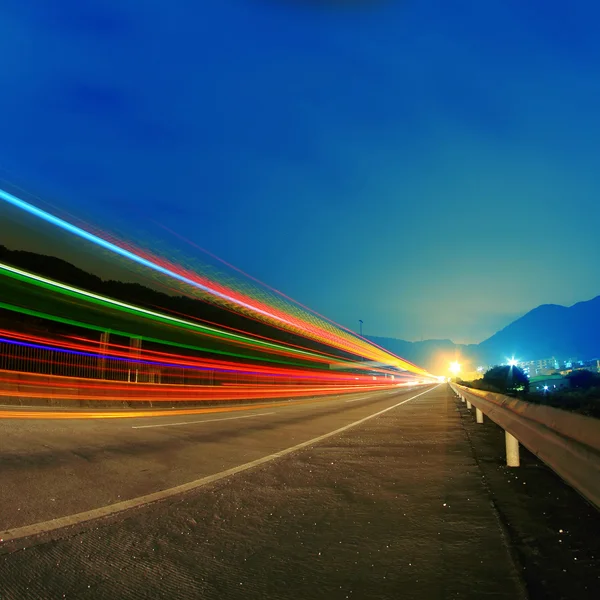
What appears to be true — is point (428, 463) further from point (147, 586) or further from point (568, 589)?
point (147, 586)

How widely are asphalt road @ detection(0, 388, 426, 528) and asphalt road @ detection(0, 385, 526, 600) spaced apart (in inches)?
2.0

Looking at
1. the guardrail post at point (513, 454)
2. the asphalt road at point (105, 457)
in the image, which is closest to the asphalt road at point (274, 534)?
the asphalt road at point (105, 457)

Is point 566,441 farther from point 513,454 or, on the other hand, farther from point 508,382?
point 508,382

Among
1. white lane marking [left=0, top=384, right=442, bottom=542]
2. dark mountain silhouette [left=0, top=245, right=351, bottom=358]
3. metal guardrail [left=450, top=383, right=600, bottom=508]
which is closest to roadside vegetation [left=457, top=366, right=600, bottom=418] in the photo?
metal guardrail [left=450, top=383, right=600, bottom=508]

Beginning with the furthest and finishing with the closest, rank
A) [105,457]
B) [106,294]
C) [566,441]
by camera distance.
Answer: [106,294]
[105,457]
[566,441]

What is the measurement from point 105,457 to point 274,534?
5170mm

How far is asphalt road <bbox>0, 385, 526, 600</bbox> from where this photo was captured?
11.3ft

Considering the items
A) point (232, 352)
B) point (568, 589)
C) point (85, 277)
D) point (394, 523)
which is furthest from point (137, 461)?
point (85, 277)

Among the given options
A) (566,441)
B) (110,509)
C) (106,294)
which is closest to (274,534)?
(110,509)

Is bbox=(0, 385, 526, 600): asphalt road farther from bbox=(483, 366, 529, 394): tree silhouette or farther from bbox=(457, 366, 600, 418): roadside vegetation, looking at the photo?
bbox=(483, 366, 529, 394): tree silhouette

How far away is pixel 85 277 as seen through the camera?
74188 mm

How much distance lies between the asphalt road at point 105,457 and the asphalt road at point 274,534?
0.05 meters

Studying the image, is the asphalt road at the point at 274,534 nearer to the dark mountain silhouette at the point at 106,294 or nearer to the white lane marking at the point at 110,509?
the white lane marking at the point at 110,509

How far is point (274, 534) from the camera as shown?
4625 millimetres
